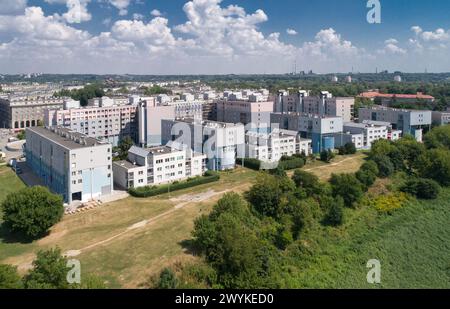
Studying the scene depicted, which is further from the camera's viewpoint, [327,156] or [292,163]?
[327,156]

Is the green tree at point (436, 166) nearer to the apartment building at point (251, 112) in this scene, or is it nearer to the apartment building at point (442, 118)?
the apartment building at point (251, 112)

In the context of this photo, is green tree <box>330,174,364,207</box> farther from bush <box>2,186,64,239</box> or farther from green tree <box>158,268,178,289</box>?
bush <box>2,186,64,239</box>

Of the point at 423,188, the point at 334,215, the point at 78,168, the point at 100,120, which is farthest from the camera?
the point at 100,120

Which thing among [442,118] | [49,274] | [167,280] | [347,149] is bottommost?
[167,280]

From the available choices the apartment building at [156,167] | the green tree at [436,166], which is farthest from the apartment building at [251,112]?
the green tree at [436,166]

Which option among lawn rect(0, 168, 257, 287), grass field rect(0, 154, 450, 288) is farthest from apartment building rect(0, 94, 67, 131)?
lawn rect(0, 168, 257, 287)

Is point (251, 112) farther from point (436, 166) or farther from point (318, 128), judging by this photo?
point (436, 166)

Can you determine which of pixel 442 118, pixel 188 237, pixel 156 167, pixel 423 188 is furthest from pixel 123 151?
pixel 442 118

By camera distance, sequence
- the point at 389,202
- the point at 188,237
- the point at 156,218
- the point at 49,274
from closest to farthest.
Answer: the point at 49,274 → the point at 188,237 → the point at 156,218 → the point at 389,202
